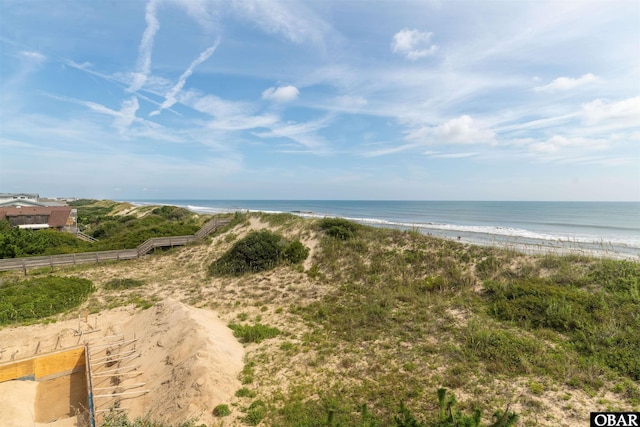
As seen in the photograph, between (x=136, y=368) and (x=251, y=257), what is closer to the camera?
(x=136, y=368)

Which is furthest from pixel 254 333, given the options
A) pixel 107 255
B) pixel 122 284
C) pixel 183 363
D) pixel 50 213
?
pixel 50 213

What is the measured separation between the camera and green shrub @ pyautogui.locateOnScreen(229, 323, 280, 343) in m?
10.3

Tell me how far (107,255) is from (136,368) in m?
17.0

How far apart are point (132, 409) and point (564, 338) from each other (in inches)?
507

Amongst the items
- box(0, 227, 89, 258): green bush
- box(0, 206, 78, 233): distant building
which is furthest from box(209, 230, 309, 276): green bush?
box(0, 206, 78, 233): distant building

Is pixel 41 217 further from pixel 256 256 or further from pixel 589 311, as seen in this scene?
pixel 589 311

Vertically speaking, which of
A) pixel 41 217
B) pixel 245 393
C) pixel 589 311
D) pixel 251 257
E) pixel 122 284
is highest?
pixel 41 217

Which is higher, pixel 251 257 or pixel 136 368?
pixel 251 257

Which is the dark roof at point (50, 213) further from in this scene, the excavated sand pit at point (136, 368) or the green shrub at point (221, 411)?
the green shrub at point (221, 411)

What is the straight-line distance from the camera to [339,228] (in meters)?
20.4

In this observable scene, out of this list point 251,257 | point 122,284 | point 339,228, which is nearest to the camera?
point 122,284

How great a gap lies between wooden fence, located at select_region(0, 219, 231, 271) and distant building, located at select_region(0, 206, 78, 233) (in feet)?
92.4

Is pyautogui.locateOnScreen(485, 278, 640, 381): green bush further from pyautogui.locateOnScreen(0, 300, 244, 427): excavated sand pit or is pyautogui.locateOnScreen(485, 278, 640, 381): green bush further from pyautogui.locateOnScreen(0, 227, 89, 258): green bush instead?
pyautogui.locateOnScreen(0, 227, 89, 258): green bush

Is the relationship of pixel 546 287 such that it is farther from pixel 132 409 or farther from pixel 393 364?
pixel 132 409
